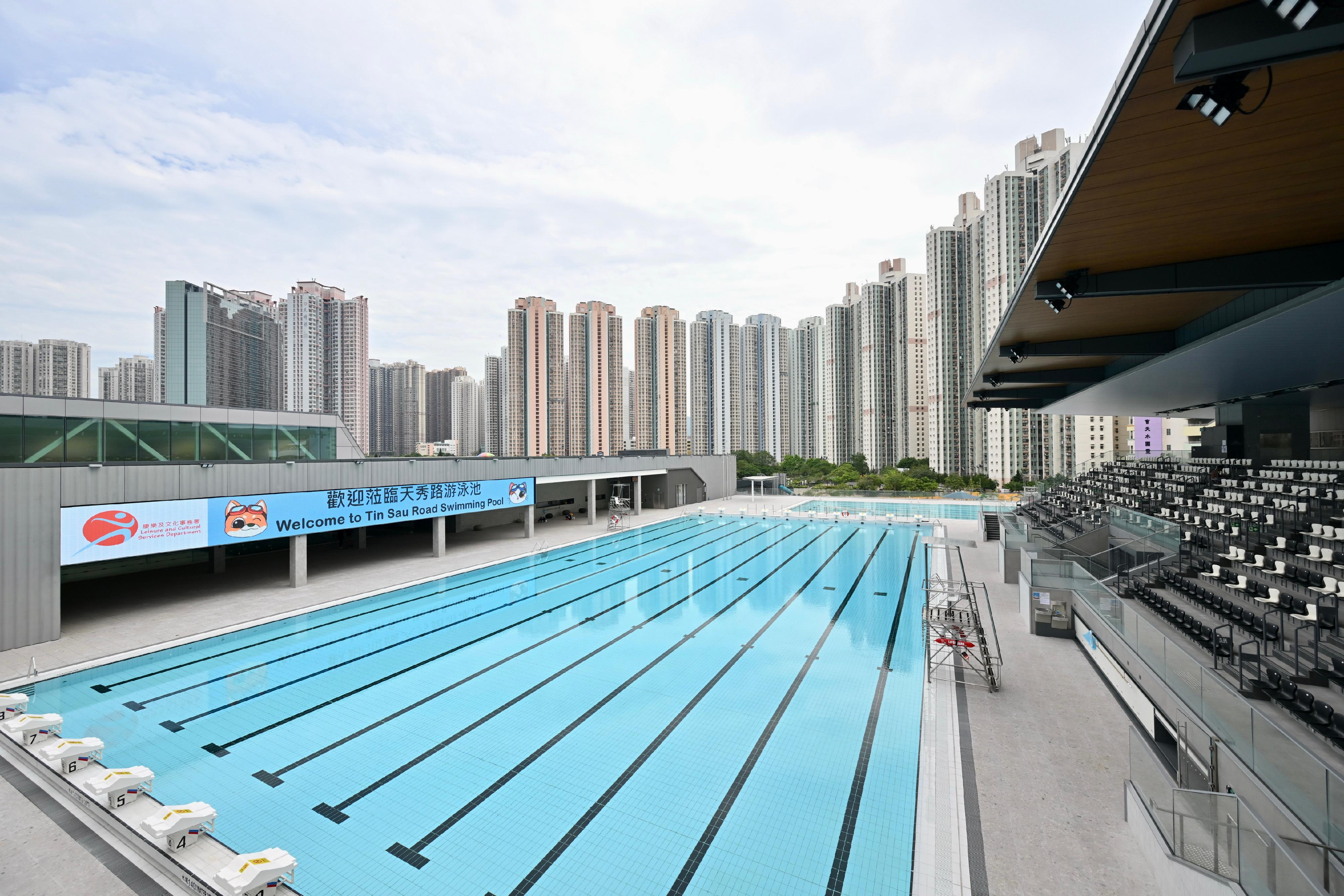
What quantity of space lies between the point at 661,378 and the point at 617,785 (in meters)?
66.2

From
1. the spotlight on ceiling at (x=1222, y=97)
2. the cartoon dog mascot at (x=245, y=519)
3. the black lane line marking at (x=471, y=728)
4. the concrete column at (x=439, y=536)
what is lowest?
the black lane line marking at (x=471, y=728)

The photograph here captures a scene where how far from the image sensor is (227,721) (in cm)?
685

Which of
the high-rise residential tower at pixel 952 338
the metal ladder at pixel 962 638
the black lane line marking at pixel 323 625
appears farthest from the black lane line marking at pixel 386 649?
the high-rise residential tower at pixel 952 338

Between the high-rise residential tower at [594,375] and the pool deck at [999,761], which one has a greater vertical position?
the high-rise residential tower at [594,375]

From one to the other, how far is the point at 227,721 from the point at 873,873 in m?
7.76

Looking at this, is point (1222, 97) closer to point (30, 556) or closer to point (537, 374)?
point (30, 556)

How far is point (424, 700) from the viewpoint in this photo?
758 cm

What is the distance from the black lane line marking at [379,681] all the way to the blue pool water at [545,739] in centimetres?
4

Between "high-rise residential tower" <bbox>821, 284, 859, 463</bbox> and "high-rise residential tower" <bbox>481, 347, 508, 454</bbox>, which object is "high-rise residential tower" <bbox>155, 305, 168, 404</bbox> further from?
"high-rise residential tower" <bbox>821, 284, 859, 463</bbox>

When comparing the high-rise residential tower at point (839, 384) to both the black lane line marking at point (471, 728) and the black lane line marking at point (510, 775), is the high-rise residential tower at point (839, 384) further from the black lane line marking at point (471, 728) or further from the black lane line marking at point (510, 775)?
the black lane line marking at point (510, 775)

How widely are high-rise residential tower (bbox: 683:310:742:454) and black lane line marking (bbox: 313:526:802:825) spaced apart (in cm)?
6491

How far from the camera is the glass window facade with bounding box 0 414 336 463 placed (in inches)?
455

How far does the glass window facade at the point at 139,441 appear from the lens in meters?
11.6

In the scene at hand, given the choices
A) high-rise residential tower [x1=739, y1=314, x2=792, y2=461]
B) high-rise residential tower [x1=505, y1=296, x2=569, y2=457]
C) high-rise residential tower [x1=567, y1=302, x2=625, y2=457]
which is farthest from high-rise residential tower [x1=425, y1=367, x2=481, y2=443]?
high-rise residential tower [x1=739, y1=314, x2=792, y2=461]
